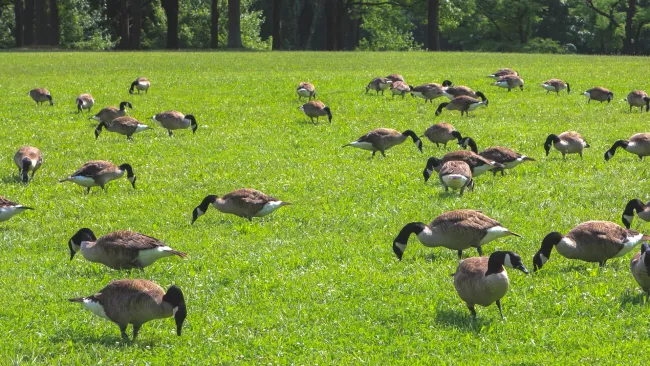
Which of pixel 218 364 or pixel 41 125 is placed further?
pixel 41 125

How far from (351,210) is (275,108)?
16116mm

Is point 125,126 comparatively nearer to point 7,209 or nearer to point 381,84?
point 7,209

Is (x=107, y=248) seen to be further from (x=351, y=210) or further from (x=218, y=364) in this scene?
(x=351, y=210)

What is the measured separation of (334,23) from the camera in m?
75.2

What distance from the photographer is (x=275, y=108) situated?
3331 cm

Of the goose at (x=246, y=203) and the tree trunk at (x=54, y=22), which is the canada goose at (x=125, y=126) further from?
the tree trunk at (x=54, y=22)

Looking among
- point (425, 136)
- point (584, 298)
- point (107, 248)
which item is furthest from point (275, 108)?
point (584, 298)

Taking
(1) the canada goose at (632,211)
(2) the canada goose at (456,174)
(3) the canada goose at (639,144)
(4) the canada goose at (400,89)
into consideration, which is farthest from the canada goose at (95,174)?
(4) the canada goose at (400,89)

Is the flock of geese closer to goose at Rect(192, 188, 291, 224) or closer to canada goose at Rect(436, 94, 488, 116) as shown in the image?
goose at Rect(192, 188, 291, 224)

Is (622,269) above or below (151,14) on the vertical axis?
below

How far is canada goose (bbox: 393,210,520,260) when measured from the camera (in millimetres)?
13078

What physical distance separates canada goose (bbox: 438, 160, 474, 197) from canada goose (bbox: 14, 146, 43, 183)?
33.5 ft

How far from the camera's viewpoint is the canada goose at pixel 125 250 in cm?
1313

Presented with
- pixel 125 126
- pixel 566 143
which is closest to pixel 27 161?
pixel 125 126
